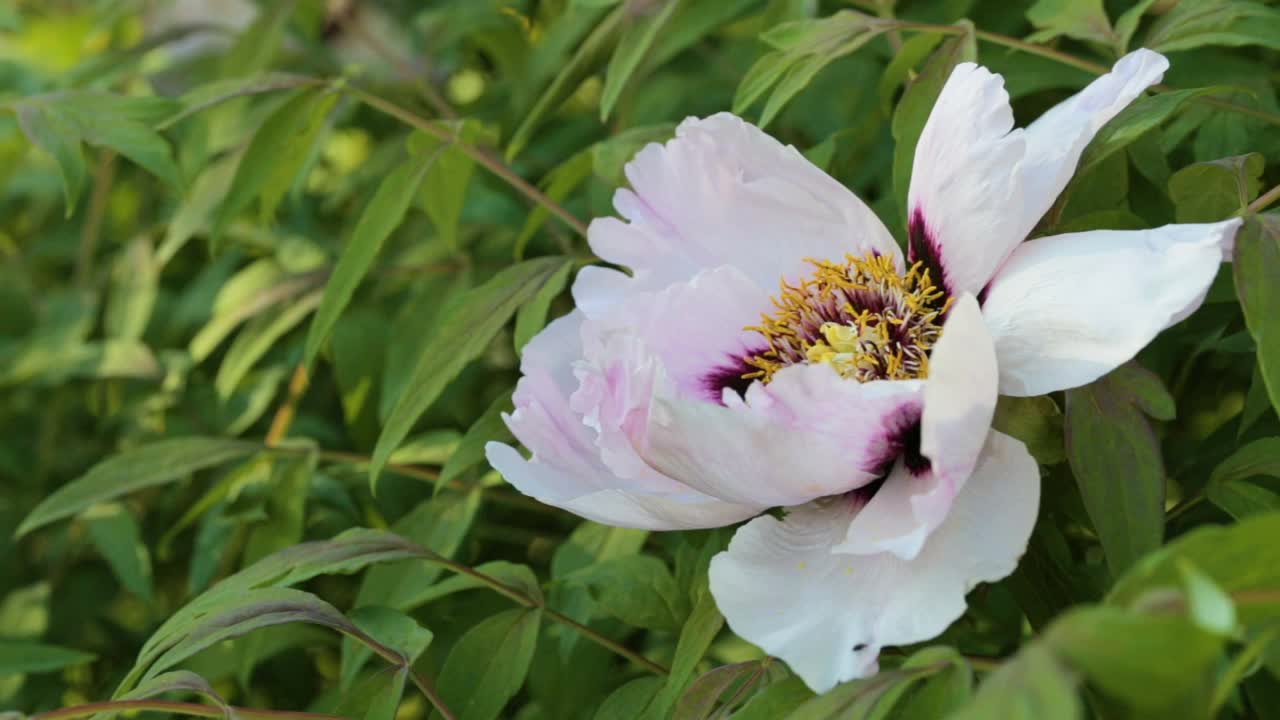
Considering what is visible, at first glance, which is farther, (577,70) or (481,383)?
(481,383)

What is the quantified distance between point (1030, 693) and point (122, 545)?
30.4 inches

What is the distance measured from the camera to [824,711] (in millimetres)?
416

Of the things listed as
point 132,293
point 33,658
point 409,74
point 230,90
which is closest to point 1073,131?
point 230,90

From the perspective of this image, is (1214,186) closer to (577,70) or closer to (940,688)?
(940,688)

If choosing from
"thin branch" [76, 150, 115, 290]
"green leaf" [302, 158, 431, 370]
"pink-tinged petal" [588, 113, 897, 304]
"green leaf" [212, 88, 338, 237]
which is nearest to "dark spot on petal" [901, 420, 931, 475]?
"pink-tinged petal" [588, 113, 897, 304]

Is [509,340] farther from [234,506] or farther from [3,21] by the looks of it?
[3,21]

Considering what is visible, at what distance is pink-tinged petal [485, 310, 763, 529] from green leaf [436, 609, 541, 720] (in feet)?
0.34

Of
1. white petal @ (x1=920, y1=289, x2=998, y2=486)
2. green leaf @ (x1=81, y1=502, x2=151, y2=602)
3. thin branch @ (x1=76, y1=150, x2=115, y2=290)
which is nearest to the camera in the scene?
white petal @ (x1=920, y1=289, x2=998, y2=486)

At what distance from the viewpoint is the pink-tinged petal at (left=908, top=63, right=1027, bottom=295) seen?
49 cm

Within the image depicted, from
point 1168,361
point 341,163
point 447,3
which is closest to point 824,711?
point 1168,361

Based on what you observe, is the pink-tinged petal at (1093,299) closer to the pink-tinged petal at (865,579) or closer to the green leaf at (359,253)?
the pink-tinged petal at (865,579)

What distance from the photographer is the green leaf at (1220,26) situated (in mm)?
588

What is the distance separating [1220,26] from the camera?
602mm

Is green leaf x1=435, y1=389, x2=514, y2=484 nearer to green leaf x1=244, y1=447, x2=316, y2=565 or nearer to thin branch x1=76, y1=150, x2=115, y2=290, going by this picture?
green leaf x1=244, y1=447, x2=316, y2=565
